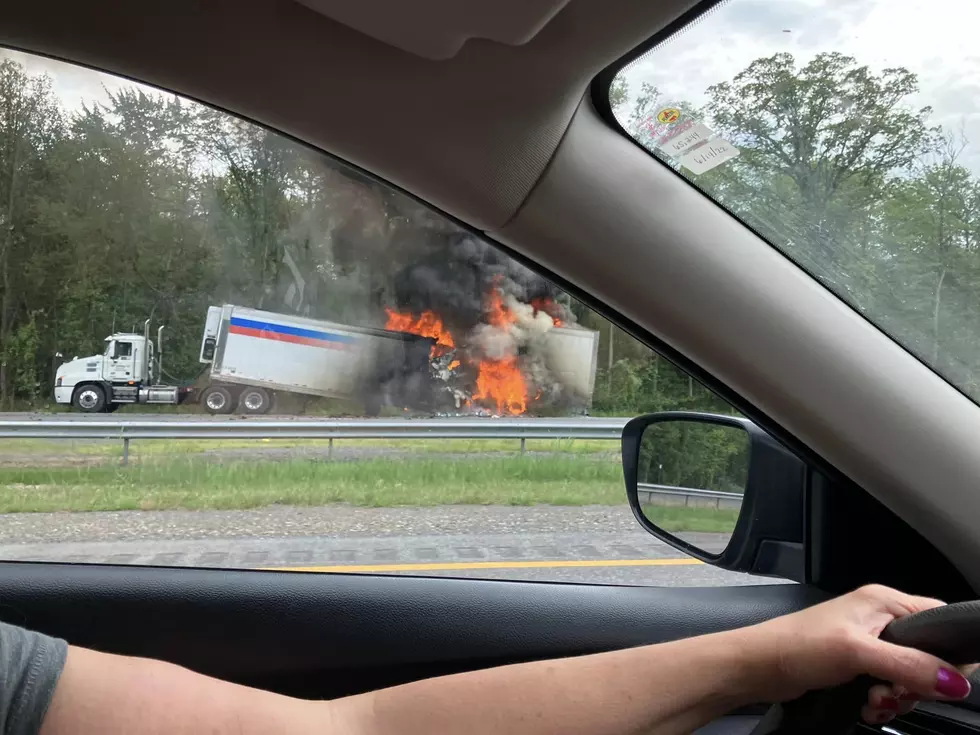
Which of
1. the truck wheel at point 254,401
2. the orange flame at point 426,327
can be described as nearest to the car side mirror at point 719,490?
the orange flame at point 426,327

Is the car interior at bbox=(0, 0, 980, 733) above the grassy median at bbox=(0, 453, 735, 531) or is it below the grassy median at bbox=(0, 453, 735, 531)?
above

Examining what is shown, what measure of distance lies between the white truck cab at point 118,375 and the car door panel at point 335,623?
1.67ft

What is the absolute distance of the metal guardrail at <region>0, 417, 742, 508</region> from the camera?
2354 mm

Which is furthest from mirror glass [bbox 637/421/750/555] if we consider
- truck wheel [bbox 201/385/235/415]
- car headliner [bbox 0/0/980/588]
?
truck wheel [bbox 201/385/235/415]

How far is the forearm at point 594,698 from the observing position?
125 centimetres

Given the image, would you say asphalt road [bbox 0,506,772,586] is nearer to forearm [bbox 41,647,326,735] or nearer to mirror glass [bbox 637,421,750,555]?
mirror glass [bbox 637,421,750,555]

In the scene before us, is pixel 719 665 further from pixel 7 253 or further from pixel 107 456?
pixel 7 253

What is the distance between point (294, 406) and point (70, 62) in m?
1.08

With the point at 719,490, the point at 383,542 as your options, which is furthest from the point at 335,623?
the point at 719,490

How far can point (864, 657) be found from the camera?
3.81ft

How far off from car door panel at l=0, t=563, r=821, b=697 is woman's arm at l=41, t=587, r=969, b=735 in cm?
81

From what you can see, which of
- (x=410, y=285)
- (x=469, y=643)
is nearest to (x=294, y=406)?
(x=410, y=285)

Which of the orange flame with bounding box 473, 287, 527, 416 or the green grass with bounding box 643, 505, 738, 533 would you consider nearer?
the green grass with bounding box 643, 505, 738, 533

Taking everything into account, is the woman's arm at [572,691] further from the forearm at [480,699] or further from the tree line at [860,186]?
the tree line at [860,186]
